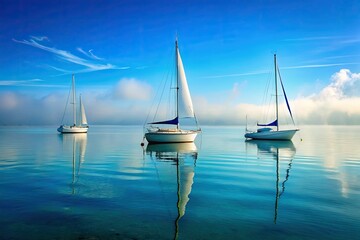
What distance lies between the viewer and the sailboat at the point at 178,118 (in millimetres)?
44062

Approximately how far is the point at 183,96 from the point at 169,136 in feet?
24.0

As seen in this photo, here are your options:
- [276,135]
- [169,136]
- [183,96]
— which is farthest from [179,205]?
[276,135]

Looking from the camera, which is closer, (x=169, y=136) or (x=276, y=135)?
(x=169, y=136)

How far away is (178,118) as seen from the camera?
4519 cm

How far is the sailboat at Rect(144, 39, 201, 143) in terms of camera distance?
4406 cm

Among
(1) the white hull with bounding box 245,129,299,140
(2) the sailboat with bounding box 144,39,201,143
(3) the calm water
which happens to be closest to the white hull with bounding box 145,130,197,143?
(2) the sailboat with bounding box 144,39,201,143

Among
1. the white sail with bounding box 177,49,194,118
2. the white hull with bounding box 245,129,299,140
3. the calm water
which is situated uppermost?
the white sail with bounding box 177,49,194,118

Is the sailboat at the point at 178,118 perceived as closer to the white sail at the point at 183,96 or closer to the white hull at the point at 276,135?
the white sail at the point at 183,96

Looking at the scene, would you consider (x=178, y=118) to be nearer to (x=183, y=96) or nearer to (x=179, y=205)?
(x=183, y=96)

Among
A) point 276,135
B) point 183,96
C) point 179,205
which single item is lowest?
point 179,205

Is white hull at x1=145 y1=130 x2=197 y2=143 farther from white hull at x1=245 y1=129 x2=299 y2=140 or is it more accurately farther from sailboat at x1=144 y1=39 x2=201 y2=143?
white hull at x1=245 y1=129 x2=299 y2=140


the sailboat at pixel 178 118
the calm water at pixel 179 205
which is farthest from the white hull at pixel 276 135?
the calm water at pixel 179 205

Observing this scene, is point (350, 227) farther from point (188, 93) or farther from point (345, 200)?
point (188, 93)

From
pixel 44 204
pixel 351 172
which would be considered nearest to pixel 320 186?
pixel 351 172
